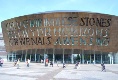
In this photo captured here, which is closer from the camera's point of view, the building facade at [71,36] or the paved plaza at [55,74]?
the paved plaza at [55,74]

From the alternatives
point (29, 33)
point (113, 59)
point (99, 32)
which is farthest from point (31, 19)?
point (113, 59)

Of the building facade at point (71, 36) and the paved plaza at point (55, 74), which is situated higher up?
the building facade at point (71, 36)

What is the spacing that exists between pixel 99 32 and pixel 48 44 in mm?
13350

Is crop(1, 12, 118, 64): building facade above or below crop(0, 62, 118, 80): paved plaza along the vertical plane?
above

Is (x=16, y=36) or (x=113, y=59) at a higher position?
(x=16, y=36)

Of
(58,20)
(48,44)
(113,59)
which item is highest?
(58,20)

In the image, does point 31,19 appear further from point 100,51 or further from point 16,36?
point 100,51

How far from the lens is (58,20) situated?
51875mm

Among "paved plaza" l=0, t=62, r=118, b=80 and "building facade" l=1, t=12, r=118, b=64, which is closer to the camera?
"paved plaza" l=0, t=62, r=118, b=80

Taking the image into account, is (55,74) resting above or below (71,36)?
below

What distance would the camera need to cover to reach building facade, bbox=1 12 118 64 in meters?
51.6

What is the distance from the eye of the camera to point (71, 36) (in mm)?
51594

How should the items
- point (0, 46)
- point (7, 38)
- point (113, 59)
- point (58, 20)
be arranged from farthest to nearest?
point (0, 46) → point (7, 38) → point (113, 59) → point (58, 20)

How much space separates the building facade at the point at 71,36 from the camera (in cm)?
A: 5159
